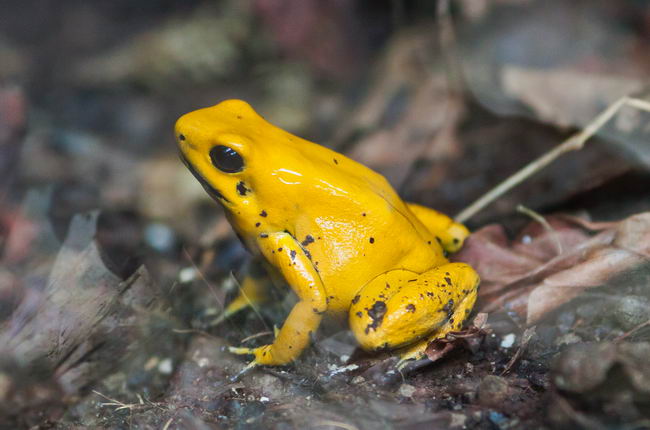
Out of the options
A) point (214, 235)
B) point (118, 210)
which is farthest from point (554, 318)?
point (118, 210)

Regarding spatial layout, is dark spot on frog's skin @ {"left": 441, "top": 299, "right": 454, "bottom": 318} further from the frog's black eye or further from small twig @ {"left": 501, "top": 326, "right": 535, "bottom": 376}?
the frog's black eye

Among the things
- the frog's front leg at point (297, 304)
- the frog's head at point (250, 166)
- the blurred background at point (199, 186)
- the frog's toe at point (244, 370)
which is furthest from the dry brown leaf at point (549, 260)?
the frog's toe at point (244, 370)

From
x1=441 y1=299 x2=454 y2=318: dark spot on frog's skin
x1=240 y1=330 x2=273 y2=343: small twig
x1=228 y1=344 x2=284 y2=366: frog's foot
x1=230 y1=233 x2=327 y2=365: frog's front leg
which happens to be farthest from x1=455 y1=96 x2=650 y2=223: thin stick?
x1=228 y1=344 x2=284 y2=366: frog's foot

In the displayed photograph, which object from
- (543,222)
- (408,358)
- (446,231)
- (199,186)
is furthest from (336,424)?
(199,186)

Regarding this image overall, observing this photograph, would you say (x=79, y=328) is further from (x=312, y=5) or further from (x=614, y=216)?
(x=312, y=5)

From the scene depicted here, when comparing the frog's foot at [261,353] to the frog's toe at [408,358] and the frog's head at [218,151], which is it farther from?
the frog's head at [218,151]

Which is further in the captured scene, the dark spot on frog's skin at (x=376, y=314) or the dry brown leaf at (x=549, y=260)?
the dry brown leaf at (x=549, y=260)

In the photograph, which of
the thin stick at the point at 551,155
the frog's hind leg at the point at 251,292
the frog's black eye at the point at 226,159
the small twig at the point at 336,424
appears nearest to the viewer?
Answer: the small twig at the point at 336,424
